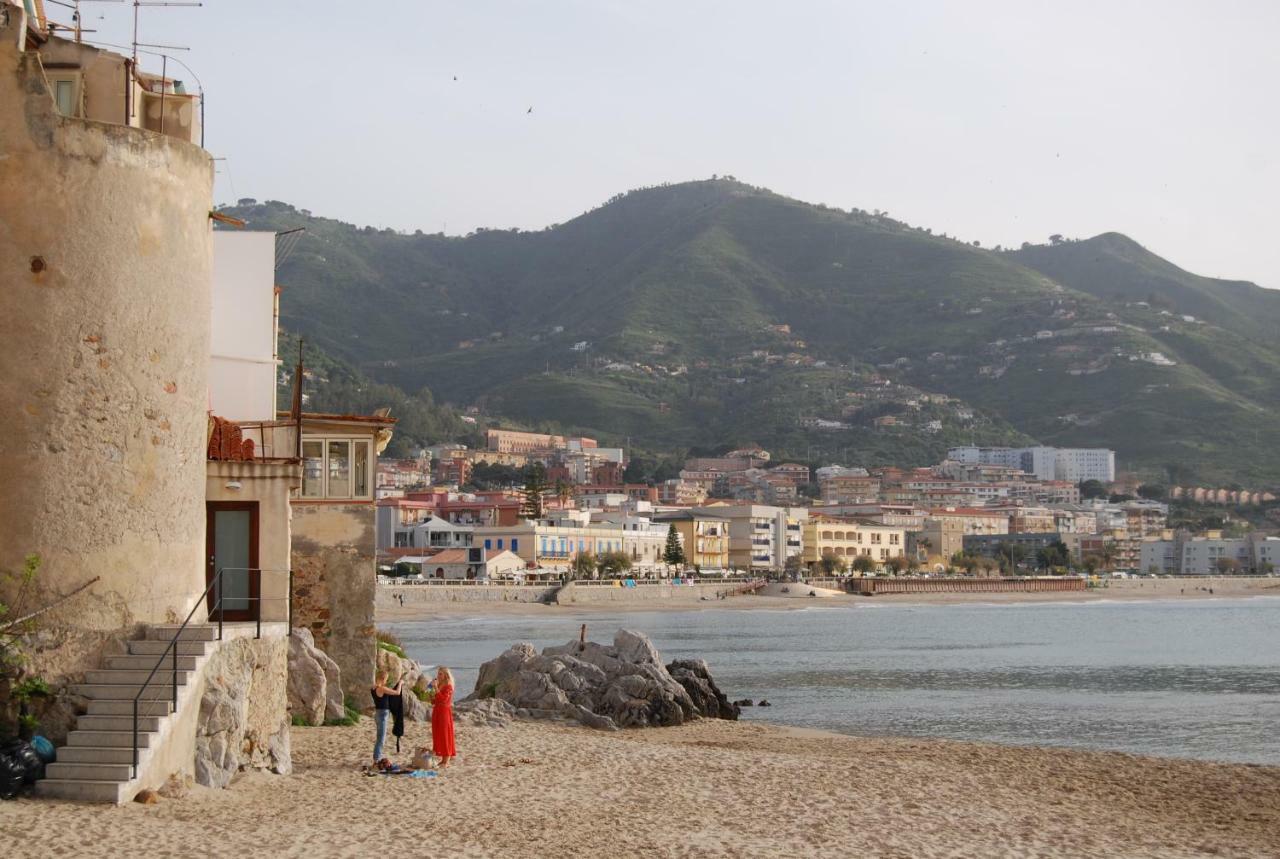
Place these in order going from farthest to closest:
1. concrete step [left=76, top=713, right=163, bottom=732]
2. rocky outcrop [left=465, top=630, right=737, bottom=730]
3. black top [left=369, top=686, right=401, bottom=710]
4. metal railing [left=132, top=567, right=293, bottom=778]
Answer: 1. rocky outcrop [left=465, top=630, right=737, bottom=730]
2. black top [left=369, top=686, right=401, bottom=710]
3. concrete step [left=76, top=713, right=163, bottom=732]
4. metal railing [left=132, top=567, right=293, bottom=778]

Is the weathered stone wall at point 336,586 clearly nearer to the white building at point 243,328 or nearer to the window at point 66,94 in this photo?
the white building at point 243,328

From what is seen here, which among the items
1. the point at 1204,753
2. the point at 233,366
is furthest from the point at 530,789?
the point at 1204,753

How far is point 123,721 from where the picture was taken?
11.9m

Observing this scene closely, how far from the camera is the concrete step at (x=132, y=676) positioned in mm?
12188

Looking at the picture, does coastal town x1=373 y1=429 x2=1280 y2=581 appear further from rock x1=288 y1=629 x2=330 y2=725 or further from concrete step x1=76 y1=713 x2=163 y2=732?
concrete step x1=76 y1=713 x2=163 y2=732

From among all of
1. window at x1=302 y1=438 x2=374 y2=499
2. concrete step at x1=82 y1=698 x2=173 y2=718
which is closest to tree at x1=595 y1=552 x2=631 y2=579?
window at x1=302 y1=438 x2=374 y2=499

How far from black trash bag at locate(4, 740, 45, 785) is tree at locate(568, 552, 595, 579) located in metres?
97.3

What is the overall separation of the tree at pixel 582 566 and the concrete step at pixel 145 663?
96.6 metres

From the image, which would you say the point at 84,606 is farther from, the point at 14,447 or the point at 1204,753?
the point at 1204,753

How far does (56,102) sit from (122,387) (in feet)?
7.64

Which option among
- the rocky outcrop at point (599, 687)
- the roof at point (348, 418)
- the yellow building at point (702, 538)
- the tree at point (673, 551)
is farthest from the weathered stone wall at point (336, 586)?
the yellow building at point (702, 538)

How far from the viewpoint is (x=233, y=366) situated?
1820cm

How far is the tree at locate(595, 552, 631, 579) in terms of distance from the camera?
374 ft

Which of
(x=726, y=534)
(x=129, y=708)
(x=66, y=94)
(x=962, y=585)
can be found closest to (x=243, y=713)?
(x=129, y=708)
